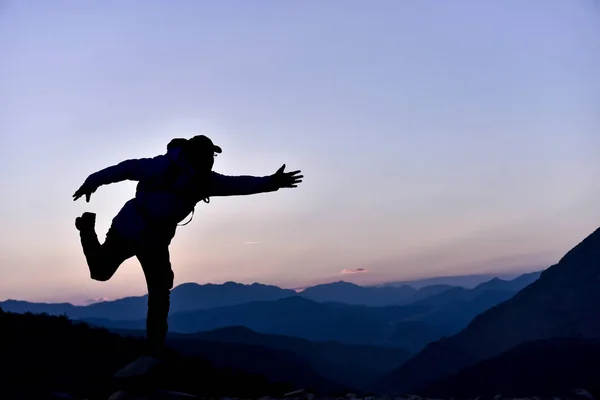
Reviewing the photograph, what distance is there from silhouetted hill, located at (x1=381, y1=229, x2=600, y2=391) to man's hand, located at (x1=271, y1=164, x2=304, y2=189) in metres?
122

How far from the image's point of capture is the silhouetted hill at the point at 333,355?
14475cm

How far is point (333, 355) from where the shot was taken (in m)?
178

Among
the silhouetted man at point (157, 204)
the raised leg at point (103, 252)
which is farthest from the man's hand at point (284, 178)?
the raised leg at point (103, 252)

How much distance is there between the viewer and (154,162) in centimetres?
722

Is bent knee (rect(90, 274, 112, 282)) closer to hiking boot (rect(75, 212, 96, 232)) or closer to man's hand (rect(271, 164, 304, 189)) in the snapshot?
hiking boot (rect(75, 212, 96, 232))

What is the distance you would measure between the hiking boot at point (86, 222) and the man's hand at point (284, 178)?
2570 millimetres

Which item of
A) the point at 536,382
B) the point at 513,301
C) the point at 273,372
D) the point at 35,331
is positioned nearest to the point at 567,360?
the point at 536,382

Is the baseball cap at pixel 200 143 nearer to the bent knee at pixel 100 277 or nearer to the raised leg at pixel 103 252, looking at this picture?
the raised leg at pixel 103 252

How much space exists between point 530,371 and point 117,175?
8945 centimetres

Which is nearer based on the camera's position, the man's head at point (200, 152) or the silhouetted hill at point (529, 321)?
the man's head at point (200, 152)

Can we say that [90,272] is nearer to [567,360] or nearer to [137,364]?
[137,364]

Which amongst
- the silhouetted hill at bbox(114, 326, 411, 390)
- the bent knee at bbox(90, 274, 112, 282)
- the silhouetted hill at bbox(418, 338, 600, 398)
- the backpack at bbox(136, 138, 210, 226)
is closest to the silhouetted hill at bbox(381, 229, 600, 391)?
the silhouetted hill at bbox(114, 326, 411, 390)

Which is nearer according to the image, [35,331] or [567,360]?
[35,331]

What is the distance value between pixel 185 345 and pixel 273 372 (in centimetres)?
1757
